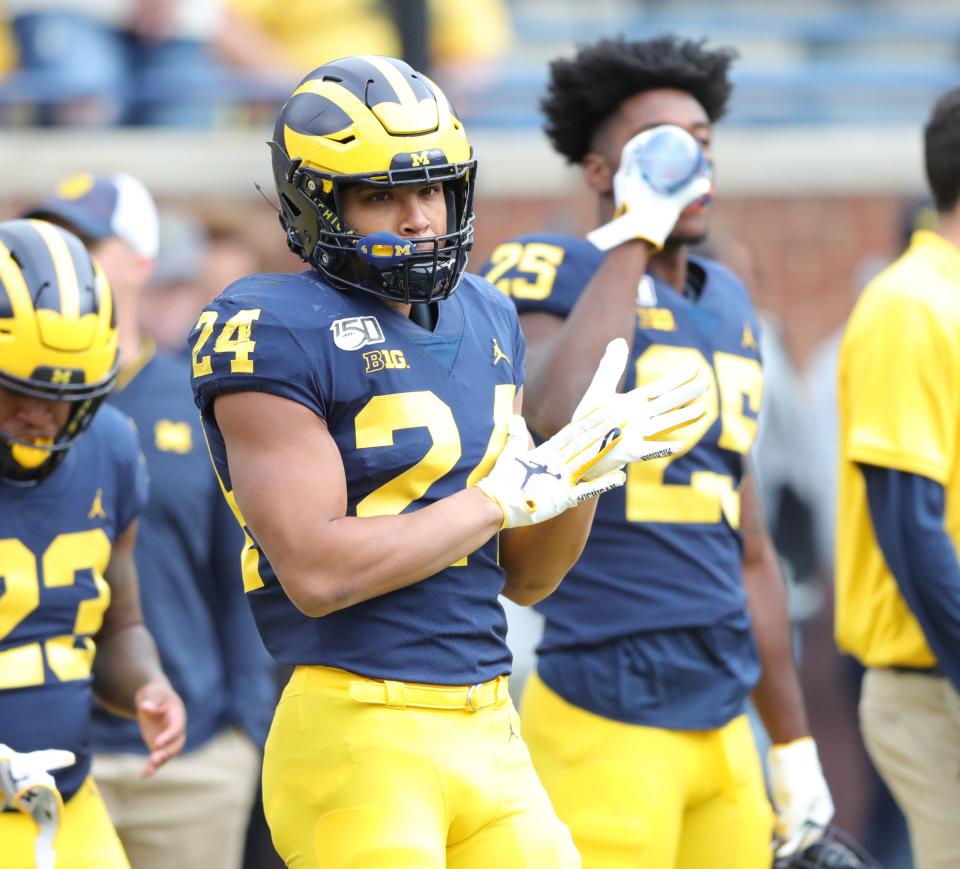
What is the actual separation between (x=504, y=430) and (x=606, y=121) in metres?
1.35

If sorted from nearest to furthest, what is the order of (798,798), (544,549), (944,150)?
1. (544,549)
2. (798,798)
3. (944,150)

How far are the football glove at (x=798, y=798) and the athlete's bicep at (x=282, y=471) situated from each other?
1719 mm

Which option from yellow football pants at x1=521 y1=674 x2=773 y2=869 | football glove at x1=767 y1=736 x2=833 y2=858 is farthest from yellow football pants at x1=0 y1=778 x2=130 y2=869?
football glove at x1=767 y1=736 x2=833 y2=858

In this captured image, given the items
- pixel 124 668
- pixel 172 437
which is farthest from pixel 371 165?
pixel 172 437

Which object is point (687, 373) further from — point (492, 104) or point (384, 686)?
point (492, 104)

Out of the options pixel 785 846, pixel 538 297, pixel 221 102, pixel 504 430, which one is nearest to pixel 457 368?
pixel 504 430

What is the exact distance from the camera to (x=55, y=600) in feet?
12.3

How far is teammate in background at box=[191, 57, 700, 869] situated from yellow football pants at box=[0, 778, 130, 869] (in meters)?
0.67

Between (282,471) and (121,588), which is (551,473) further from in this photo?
(121,588)

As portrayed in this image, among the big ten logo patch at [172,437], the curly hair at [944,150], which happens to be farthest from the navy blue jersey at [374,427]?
the big ten logo patch at [172,437]

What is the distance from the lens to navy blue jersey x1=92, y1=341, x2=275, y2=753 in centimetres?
491

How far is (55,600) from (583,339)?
4.01 feet

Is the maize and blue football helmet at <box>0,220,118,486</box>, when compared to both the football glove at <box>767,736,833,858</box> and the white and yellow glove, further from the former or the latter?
the football glove at <box>767,736,833,858</box>

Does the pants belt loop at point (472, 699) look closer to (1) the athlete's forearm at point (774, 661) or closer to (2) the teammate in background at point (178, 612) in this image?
(1) the athlete's forearm at point (774, 661)
